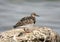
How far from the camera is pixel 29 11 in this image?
15828 millimetres

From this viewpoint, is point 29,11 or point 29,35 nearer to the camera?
point 29,35

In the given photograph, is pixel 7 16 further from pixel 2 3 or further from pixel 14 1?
pixel 14 1

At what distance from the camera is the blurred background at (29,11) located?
13.5m

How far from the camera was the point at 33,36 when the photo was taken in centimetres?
727

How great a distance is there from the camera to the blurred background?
13.5 meters

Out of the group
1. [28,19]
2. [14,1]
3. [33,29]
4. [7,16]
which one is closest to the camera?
[33,29]

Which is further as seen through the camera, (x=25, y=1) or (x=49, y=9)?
(x=25, y=1)

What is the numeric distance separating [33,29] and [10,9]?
A: 345 inches

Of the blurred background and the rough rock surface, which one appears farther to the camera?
the blurred background

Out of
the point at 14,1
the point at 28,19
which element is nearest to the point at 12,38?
the point at 28,19

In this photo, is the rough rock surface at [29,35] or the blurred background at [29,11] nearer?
the rough rock surface at [29,35]

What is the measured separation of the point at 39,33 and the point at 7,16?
7653 mm

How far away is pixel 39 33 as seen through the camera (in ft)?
24.1

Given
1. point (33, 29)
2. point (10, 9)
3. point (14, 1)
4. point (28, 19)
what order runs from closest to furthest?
point (33, 29) < point (28, 19) < point (10, 9) < point (14, 1)
